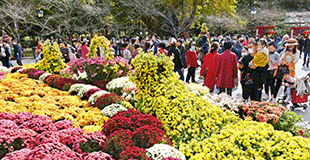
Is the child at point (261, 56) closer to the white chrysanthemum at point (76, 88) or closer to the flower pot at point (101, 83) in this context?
the flower pot at point (101, 83)

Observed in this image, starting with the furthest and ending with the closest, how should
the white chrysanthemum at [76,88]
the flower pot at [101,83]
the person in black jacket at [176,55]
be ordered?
the person in black jacket at [176,55]
the flower pot at [101,83]
the white chrysanthemum at [76,88]

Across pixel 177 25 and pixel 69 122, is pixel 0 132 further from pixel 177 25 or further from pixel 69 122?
pixel 177 25

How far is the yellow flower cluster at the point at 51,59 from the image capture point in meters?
9.79

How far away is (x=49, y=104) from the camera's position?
5.56 m

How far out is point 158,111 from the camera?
427 centimetres

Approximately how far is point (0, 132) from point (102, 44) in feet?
16.6

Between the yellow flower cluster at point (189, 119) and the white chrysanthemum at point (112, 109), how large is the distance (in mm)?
372

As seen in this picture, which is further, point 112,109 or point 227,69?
point 227,69

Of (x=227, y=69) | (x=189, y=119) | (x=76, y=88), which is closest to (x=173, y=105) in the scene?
(x=189, y=119)

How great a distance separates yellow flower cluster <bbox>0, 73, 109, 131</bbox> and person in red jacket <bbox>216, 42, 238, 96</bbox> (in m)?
3.30

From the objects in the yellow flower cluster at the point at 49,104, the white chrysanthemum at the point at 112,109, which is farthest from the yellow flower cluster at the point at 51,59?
the white chrysanthemum at the point at 112,109

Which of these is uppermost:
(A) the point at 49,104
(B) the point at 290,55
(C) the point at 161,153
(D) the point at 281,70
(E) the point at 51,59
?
(E) the point at 51,59

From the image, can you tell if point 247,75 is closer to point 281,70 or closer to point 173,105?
point 281,70

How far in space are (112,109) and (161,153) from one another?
2.16 metres
